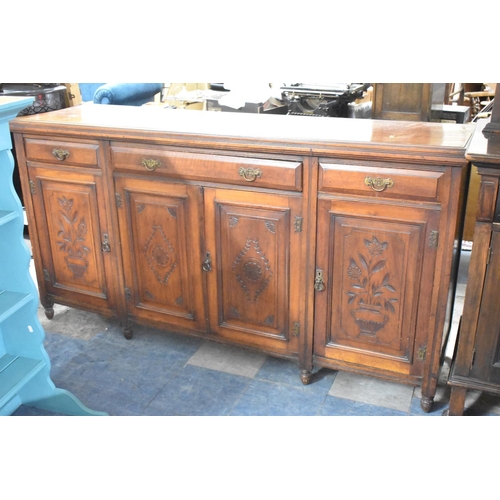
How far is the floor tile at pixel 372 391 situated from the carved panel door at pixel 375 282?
147 millimetres

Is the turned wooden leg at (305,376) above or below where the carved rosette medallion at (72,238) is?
below

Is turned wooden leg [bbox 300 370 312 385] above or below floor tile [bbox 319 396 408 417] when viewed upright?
above

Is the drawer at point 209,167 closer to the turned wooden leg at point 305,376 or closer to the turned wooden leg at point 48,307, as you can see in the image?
the turned wooden leg at point 305,376

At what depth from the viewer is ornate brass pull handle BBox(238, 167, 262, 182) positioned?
1935 mm

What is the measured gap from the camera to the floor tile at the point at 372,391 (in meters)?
2.08

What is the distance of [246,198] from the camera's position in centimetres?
200

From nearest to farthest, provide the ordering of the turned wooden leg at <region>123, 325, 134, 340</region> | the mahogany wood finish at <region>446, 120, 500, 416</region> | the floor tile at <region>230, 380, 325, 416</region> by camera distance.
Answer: the mahogany wood finish at <region>446, 120, 500, 416</region>
the floor tile at <region>230, 380, 325, 416</region>
the turned wooden leg at <region>123, 325, 134, 340</region>

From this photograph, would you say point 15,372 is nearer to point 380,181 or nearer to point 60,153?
point 60,153

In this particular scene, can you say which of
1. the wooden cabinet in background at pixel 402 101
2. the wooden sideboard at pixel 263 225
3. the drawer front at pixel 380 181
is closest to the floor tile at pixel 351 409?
the wooden sideboard at pixel 263 225

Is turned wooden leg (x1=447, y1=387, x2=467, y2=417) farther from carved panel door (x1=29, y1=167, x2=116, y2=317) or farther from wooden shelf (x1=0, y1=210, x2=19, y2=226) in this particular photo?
wooden shelf (x1=0, y1=210, x2=19, y2=226)

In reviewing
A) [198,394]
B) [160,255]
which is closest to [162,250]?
[160,255]

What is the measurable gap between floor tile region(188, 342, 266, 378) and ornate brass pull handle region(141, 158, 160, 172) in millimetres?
827

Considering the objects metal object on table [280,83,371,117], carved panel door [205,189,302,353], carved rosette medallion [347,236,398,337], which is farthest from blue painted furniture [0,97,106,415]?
metal object on table [280,83,371,117]

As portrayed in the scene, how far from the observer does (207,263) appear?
218cm
